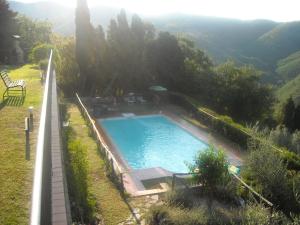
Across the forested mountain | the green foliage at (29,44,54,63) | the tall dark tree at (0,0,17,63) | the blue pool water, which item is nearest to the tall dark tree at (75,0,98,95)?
the green foliage at (29,44,54,63)

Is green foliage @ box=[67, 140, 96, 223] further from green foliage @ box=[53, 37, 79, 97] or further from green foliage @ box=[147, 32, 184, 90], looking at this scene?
green foliage @ box=[147, 32, 184, 90]

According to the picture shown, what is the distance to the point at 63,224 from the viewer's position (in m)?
3.84

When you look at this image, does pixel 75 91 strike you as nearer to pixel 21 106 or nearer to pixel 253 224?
pixel 21 106

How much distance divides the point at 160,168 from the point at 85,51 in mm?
14844

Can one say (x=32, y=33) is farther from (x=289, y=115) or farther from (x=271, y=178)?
(x=271, y=178)

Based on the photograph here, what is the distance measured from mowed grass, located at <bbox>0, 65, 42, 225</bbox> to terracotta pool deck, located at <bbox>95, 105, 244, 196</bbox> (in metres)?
4.12

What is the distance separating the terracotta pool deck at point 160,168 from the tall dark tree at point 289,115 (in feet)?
65.8

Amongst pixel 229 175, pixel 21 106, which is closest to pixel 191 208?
pixel 229 175

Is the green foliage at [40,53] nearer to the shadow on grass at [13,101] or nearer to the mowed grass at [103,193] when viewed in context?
the shadow on grass at [13,101]

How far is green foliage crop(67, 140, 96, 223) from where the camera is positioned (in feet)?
26.7

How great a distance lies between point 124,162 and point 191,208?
6182mm

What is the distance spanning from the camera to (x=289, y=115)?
39562 millimetres

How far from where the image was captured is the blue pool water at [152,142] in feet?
54.4

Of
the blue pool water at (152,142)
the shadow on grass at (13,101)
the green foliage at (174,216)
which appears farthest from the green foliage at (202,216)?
the shadow on grass at (13,101)
